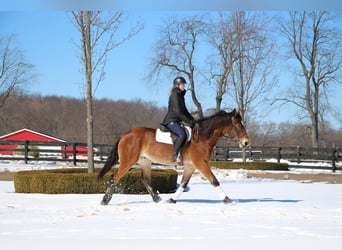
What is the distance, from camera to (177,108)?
8.52m

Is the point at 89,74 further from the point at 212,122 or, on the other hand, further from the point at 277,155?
the point at 277,155

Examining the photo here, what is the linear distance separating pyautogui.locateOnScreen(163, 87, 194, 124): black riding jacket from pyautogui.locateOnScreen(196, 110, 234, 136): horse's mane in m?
0.32

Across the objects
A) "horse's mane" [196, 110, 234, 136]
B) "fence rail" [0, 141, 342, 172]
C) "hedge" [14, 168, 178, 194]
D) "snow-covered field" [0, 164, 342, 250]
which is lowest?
"snow-covered field" [0, 164, 342, 250]

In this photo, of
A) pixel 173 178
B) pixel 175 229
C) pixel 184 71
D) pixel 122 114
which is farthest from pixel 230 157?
pixel 122 114

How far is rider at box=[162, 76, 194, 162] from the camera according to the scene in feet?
28.0

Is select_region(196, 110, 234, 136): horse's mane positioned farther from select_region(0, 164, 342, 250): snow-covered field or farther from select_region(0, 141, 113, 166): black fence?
select_region(0, 141, 113, 166): black fence

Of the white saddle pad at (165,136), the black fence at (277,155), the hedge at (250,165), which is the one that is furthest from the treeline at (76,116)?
the white saddle pad at (165,136)

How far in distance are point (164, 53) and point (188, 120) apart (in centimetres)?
1580

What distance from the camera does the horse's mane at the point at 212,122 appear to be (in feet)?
29.1

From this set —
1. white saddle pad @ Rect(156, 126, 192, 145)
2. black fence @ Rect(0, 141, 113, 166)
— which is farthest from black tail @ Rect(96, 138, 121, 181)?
black fence @ Rect(0, 141, 113, 166)

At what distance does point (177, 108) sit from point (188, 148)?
788mm

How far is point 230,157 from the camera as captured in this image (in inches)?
1171

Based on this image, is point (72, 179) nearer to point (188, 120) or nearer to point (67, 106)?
point (188, 120)

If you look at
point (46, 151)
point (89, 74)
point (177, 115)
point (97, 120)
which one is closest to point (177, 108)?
point (177, 115)
